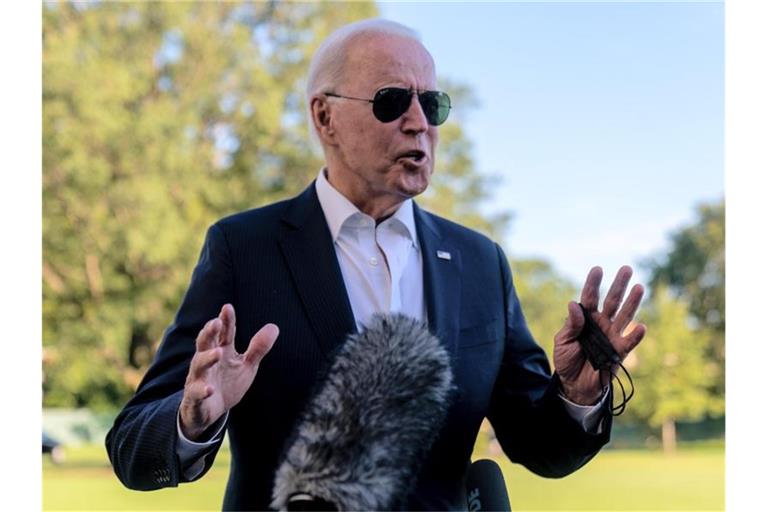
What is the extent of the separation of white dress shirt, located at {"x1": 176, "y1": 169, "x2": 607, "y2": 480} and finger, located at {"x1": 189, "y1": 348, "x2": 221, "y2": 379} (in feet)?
1.81

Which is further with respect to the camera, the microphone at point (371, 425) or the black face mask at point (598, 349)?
the black face mask at point (598, 349)

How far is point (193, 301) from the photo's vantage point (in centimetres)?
215

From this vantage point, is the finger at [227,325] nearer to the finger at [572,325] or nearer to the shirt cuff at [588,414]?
the finger at [572,325]

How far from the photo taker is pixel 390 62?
6.82ft

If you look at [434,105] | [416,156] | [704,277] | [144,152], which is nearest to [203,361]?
[416,156]

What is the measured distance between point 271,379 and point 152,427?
295mm

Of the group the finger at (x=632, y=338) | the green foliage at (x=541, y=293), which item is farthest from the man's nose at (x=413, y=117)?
the green foliage at (x=541, y=293)

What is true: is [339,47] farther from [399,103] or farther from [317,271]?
[317,271]

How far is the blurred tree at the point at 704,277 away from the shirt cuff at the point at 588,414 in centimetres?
2487

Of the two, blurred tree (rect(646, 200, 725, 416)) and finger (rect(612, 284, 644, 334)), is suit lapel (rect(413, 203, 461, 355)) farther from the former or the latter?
blurred tree (rect(646, 200, 725, 416))

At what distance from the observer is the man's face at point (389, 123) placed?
80.9 inches

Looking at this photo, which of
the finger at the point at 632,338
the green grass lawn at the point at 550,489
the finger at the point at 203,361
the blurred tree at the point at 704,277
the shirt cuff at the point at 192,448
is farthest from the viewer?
the blurred tree at the point at 704,277

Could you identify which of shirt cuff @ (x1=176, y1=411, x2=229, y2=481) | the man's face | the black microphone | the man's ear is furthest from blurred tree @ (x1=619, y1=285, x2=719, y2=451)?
shirt cuff @ (x1=176, y1=411, x2=229, y2=481)

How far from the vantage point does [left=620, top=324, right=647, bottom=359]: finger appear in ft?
6.25
